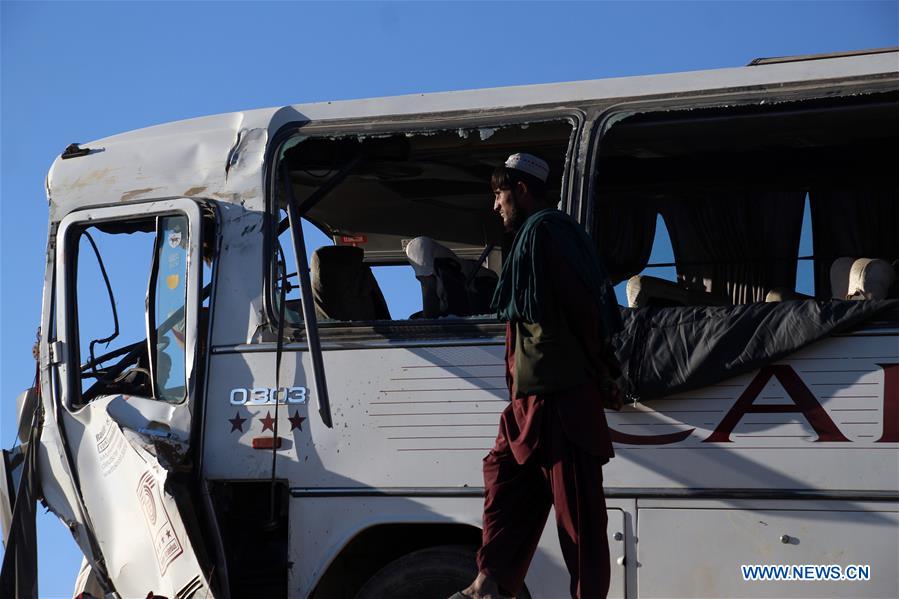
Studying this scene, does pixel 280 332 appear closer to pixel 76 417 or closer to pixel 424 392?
pixel 424 392

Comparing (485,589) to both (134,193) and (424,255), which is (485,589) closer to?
(424,255)

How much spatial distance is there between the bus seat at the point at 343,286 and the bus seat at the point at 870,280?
2.41 metres

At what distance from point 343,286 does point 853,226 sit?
9.67ft

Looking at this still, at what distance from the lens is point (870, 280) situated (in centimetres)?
557

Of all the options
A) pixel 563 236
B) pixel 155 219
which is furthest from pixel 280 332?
pixel 563 236

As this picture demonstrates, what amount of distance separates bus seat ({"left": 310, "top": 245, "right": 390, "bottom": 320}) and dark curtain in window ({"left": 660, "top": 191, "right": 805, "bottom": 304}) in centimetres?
190

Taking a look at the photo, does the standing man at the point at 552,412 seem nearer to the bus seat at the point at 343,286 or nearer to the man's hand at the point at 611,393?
the man's hand at the point at 611,393

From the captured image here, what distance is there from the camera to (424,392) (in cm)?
538

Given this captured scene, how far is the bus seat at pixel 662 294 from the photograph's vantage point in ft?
21.2

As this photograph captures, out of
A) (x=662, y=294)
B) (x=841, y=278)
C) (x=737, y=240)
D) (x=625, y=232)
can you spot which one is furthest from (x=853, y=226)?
(x=625, y=232)

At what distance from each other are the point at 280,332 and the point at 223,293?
0.44 meters

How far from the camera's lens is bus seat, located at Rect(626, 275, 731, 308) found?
21.2 feet

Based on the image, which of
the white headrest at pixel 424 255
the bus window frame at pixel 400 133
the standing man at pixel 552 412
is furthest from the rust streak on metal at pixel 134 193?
the standing man at pixel 552 412

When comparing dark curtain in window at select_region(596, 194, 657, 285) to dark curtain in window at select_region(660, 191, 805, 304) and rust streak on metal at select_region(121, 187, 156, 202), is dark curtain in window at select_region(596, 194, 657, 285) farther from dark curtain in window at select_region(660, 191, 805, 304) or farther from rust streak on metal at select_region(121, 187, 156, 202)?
rust streak on metal at select_region(121, 187, 156, 202)
